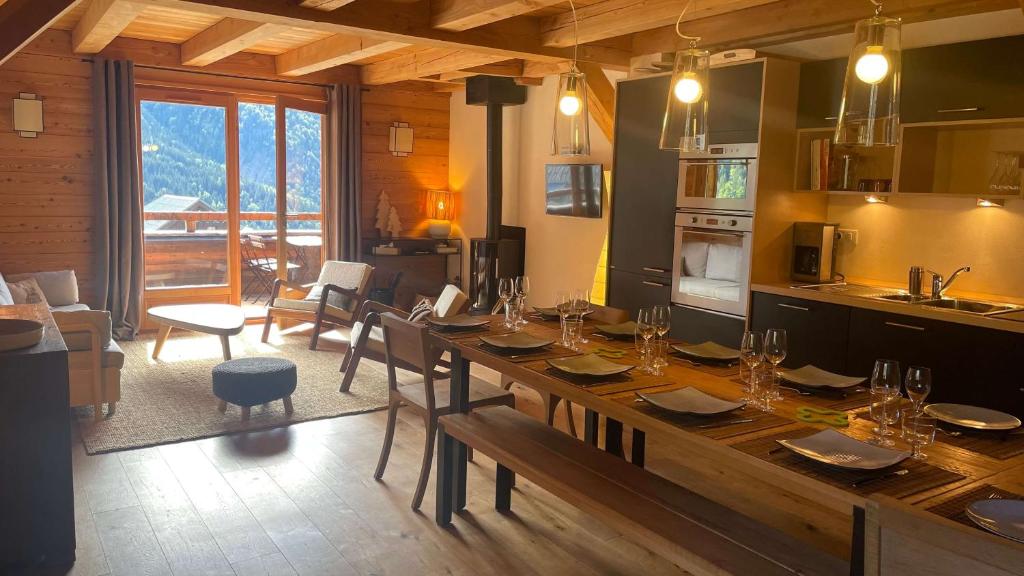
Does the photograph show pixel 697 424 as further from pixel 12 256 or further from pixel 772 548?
pixel 12 256

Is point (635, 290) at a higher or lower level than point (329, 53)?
lower

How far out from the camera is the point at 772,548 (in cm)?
219

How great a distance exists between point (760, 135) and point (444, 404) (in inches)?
92.7

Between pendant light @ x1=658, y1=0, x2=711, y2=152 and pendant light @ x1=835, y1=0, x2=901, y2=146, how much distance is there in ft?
1.89

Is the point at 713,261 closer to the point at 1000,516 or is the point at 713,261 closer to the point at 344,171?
the point at 1000,516

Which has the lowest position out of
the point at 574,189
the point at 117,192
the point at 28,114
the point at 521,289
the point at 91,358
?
the point at 91,358

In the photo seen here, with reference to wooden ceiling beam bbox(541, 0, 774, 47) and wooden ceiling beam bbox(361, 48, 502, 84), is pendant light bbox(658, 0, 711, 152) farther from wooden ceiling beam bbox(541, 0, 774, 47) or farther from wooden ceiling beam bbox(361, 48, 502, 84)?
wooden ceiling beam bbox(361, 48, 502, 84)

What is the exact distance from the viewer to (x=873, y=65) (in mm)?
2014

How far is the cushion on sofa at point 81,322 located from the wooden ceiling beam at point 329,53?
95.7 inches

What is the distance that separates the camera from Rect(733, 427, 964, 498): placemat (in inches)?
69.5

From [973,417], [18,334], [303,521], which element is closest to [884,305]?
[973,417]

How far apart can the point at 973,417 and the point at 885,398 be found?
1.13 ft

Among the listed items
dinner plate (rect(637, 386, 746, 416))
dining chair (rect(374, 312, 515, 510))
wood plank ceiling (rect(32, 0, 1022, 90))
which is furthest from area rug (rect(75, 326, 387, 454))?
dinner plate (rect(637, 386, 746, 416))

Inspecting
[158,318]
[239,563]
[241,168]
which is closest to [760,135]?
[239,563]
